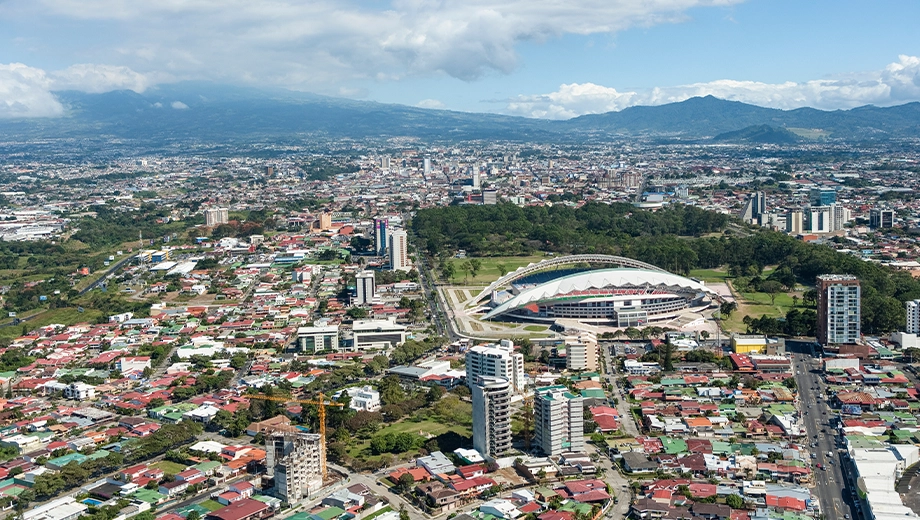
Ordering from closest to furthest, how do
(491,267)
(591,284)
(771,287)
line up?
(591,284)
(771,287)
(491,267)

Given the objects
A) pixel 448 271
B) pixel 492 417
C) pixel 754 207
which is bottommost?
pixel 448 271

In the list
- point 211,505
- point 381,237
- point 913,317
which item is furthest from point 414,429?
point 381,237

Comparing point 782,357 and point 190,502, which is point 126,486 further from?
point 782,357

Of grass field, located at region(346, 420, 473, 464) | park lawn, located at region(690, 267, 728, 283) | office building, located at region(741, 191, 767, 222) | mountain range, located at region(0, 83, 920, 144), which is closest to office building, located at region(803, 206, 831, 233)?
office building, located at region(741, 191, 767, 222)

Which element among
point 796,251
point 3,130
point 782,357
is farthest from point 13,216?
point 3,130

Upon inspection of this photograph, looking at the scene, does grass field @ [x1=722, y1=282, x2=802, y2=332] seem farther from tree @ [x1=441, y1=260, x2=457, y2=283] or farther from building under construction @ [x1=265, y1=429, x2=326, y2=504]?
building under construction @ [x1=265, y1=429, x2=326, y2=504]

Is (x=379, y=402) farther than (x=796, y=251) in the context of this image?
No

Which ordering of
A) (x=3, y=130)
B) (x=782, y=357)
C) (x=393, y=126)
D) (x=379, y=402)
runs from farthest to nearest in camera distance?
(x=393, y=126), (x=3, y=130), (x=782, y=357), (x=379, y=402)

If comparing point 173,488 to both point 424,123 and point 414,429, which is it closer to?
point 414,429
